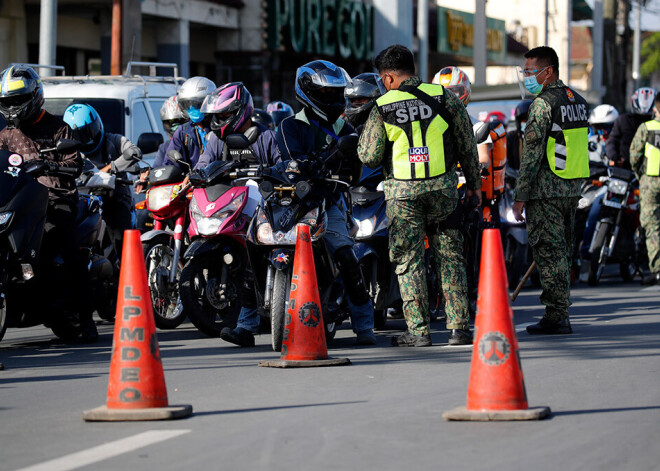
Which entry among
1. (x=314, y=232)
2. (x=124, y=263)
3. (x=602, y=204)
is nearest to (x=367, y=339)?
(x=314, y=232)

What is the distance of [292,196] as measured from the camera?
881 cm

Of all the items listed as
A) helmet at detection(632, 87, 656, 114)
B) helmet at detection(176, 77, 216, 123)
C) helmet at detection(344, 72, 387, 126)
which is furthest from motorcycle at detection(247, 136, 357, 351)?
helmet at detection(632, 87, 656, 114)

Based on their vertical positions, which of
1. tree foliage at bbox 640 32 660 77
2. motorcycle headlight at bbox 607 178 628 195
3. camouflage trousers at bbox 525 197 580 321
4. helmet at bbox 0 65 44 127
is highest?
tree foliage at bbox 640 32 660 77

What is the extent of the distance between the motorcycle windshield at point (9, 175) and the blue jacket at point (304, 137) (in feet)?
5.87

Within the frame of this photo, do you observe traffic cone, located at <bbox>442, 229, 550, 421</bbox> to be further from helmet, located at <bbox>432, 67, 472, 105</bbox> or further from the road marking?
helmet, located at <bbox>432, 67, 472, 105</bbox>

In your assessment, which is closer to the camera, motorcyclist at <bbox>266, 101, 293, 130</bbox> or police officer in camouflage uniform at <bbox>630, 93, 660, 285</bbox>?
police officer in camouflage uniform at <bbox>630, 93, 660, 285</bbox>

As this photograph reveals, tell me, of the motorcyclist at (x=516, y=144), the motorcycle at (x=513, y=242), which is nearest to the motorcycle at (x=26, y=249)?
the motorcycle at (x=513, y=242)

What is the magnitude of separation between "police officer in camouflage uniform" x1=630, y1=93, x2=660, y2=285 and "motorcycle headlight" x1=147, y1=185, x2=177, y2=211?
5879 mm

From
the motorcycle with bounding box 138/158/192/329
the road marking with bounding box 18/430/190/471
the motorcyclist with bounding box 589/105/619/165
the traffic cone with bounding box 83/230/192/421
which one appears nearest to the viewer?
the road marking with bounding box 18/430/190/471

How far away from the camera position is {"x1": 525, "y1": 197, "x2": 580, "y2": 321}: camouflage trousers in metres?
9.87

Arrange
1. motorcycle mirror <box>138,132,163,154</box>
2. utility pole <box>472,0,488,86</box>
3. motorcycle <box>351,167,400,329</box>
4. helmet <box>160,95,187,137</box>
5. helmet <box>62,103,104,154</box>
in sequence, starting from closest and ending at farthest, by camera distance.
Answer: motorcycle <box>351,167,400,329</box>
helmet <box>62,103,104,154</box>
motorcycle mirror <box>138,132,163,154</box>
helmet <box>160,95,187,137</box>
utility pole <box>472,0,488,86</box>

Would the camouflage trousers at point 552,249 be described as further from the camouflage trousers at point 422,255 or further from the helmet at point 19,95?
the helmet at point 19,95

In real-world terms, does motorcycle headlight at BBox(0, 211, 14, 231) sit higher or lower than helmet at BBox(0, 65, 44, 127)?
lower

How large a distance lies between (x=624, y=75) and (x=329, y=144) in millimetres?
40466
